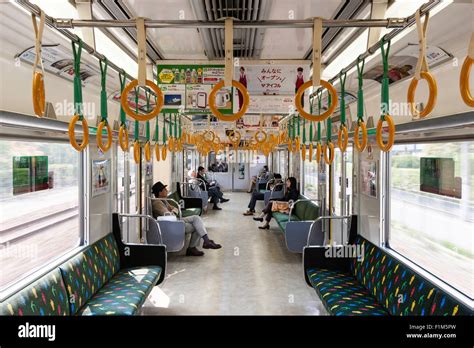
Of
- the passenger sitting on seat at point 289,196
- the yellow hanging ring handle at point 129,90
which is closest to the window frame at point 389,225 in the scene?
the yellow hanging ring handle at point 129,90

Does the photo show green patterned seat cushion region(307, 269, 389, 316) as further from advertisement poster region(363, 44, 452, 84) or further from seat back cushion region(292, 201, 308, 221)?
seat back cushion region(292, 201, 308, 221)

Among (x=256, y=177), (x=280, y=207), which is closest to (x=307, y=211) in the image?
(x=280, y=207)

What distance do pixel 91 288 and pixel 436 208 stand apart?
11.8 feet

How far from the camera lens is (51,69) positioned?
3.31m

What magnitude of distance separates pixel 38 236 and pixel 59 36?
541 centimetres

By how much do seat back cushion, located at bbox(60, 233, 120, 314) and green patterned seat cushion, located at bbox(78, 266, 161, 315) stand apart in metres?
0.08

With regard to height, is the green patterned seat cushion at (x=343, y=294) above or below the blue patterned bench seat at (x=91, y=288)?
below

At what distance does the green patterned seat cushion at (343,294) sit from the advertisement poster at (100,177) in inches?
115

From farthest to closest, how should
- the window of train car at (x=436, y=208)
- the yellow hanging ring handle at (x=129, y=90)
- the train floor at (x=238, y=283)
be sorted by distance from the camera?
the train floor at (x=238, y=283), the window of train car at (x=436, y=208), the yellow hanging ring handle at (x=129, y=90)

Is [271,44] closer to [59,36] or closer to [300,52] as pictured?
[300,52]

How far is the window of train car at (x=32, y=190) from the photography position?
334 cm

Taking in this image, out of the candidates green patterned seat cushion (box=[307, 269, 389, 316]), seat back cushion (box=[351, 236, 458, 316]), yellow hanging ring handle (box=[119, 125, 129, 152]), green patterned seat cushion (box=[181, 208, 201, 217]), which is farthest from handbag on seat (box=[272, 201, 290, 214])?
yellow hanging ring handle (box=[119, 125, 129, 152])

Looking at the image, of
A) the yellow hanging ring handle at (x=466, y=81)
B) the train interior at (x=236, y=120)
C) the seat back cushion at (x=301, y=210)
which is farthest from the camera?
the seat back cushion at (x=301, y=210)

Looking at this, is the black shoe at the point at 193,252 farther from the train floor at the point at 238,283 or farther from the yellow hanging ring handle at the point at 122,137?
the yellow hanging ring handle at the point at 122,137
